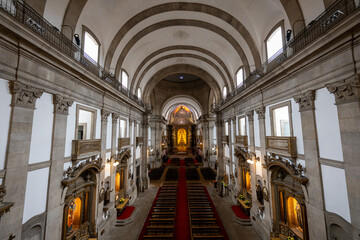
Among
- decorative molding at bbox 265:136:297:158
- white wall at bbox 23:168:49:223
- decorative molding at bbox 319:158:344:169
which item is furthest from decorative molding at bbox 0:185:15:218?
decorative molding at bbox 265:136:297:158

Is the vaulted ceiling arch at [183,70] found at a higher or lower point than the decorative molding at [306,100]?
higher

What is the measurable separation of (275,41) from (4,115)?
473 inches

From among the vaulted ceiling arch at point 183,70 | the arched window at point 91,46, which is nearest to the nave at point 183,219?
the arched window at point 91,46

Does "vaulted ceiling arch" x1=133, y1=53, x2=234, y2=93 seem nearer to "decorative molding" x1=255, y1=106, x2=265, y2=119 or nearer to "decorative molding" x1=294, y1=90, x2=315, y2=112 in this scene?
"decorative molding" x1=255, y1=106, x2=265, y2=119

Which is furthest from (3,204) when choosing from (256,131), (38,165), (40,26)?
(256,131)

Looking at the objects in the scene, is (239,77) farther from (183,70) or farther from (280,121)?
(183,70)

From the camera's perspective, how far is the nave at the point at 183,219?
9.13 meters

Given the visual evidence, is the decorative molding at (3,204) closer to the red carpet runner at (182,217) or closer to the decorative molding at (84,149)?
the decorative molding at (84,149)

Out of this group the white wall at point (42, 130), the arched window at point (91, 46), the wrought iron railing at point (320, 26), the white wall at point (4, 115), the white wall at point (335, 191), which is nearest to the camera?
the white wall at point (4, 115)

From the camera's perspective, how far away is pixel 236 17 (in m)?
9.80

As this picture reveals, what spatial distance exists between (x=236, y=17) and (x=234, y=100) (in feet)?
19.3

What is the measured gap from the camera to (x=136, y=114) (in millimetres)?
15953

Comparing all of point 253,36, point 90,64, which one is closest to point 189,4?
point 253,36

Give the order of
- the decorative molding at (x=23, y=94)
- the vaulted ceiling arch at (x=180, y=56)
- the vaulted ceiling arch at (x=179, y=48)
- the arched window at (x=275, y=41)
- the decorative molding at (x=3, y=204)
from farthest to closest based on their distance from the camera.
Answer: the vaulted ceiling arch at (x=180, y=56) < the vaulted ceiling arch at (x=179, y=48) < the arched window at (x=275, y=41) < the decorative molding at (x=23, y=94) < the decorative molding at (x=3, y=204)
